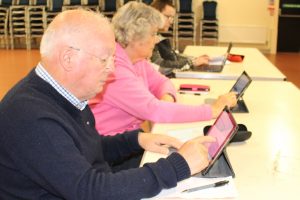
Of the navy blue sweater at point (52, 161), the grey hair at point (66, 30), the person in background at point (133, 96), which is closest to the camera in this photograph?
the navy blue sweater at point (52, 161)

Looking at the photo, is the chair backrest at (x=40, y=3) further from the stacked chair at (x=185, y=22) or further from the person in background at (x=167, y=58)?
the person in background at (x=167, y=58)

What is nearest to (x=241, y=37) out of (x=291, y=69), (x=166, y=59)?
(x=291, y=69)

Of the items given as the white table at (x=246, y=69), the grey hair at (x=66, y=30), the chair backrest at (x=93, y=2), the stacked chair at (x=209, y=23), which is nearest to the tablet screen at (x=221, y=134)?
the grey hair at (x=66, y=30)

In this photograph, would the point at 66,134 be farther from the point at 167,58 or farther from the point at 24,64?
the point at 24,64

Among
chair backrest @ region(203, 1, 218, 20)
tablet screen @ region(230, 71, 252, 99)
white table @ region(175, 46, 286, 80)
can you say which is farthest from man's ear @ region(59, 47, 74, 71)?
chair backrest @ region(203, 1, 218, 20)

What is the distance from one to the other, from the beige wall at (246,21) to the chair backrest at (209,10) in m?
0.23

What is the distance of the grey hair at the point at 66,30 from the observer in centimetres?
133

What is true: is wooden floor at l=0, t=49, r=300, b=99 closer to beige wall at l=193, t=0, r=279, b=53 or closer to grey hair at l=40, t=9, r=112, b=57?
beige wall at l=193, t=0, r=279, b=53

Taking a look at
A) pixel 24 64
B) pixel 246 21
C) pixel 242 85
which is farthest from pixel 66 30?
pixel 246 21

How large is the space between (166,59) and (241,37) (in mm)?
5640

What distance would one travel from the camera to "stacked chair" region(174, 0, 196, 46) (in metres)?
8.79

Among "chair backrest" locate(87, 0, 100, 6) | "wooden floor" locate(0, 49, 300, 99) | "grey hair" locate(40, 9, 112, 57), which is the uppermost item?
"grey hair" locate(40, 9, 112, 57)

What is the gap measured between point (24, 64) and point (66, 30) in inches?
256

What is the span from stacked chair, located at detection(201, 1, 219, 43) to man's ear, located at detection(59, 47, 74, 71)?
25.2 ft
